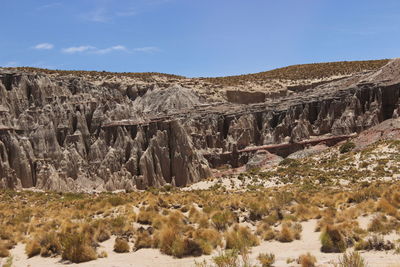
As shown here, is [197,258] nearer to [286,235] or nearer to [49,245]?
[286,235]

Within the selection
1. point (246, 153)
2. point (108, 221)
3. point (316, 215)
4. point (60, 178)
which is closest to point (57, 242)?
point (108, 221)

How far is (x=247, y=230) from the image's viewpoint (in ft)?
48.4

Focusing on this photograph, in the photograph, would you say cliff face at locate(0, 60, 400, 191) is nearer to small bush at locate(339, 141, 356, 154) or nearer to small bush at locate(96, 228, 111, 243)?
small bush at locate(339, 141, 356, 154)

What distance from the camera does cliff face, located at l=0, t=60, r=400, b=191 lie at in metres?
46.5

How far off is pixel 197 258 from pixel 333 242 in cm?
384

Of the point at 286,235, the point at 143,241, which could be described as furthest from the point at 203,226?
the point at 286,235

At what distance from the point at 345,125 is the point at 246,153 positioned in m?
15.3

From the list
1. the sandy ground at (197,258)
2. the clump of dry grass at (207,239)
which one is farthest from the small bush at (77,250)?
the clump of dry grass at (207,239)

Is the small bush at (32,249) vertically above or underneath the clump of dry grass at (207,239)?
above

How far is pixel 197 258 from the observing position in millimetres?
12227

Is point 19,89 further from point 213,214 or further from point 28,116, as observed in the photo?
point 213,214

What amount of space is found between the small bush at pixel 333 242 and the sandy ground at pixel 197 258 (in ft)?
0.90

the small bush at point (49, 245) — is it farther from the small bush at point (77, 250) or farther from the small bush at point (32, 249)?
the small bush at point (77, 250)

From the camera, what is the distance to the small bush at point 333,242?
12059mm
